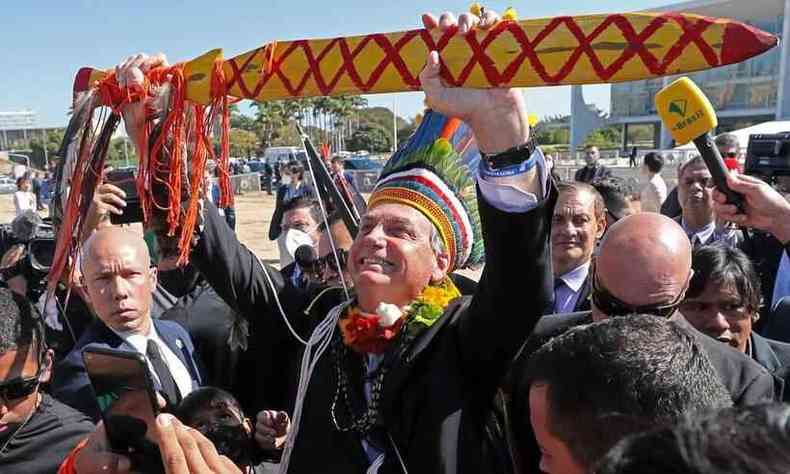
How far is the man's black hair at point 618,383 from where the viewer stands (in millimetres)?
979

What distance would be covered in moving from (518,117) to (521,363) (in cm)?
77

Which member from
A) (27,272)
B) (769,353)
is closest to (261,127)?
(27,272)

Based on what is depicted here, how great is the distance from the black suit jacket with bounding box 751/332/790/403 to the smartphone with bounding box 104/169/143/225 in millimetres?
2022

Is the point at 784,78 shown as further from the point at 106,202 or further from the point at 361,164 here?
the point at 106,202

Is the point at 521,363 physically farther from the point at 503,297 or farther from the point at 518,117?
the point at 518,117

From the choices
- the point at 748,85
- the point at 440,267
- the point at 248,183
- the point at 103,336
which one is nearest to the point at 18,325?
the point at 103,336

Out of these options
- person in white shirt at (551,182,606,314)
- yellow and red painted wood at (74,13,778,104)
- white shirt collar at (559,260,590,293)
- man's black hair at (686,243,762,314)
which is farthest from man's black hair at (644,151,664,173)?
yellow and red painted wood at (74,13,778,104)

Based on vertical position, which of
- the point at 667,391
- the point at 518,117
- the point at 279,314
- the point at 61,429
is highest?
the point at 518,117

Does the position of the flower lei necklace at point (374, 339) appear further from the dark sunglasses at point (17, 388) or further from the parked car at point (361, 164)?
the parked car at point (361, 164)

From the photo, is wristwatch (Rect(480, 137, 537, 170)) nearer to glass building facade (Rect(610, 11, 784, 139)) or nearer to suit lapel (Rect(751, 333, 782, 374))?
suit lapel (Rect(751, 333, 782, 374))

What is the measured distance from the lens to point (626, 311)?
171cm

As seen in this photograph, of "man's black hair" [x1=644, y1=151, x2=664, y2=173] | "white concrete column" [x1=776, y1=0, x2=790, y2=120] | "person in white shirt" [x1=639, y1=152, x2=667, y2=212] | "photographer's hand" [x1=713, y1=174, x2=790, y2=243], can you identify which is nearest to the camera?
"photographer's hand" [x1=713, y1=174, x2=790, y2=243]

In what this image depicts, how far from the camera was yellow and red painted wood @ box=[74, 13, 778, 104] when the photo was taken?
3.56ft

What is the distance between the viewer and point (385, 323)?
1.50 m
